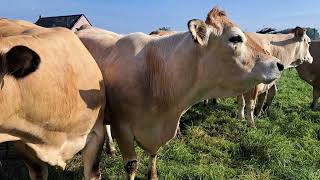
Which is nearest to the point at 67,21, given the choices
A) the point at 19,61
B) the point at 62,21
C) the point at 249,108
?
the point at 62,21

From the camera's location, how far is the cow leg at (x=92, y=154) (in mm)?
4398

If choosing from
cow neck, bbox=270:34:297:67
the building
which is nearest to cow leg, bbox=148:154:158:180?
cow neck, bbox=270:34:297:67

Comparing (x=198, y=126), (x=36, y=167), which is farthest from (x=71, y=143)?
(x=198, y=126)

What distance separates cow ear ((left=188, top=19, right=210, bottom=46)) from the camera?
4.44m

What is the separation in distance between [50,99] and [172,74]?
1.64 m

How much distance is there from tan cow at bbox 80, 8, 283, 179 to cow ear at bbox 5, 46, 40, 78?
194 cm

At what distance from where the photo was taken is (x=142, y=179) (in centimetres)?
596

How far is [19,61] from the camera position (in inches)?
115

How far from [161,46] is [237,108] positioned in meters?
5.65

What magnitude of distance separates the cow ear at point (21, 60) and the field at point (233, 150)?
3.06 meters

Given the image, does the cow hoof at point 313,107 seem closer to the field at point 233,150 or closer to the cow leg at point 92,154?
the field at point 233,150

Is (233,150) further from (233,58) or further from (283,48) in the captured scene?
(283,48)

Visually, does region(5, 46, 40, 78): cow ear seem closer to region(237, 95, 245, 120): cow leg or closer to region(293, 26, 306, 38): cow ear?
region(237, 95, 245, 120): cow leg

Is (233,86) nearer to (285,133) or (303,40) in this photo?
(285,133)
